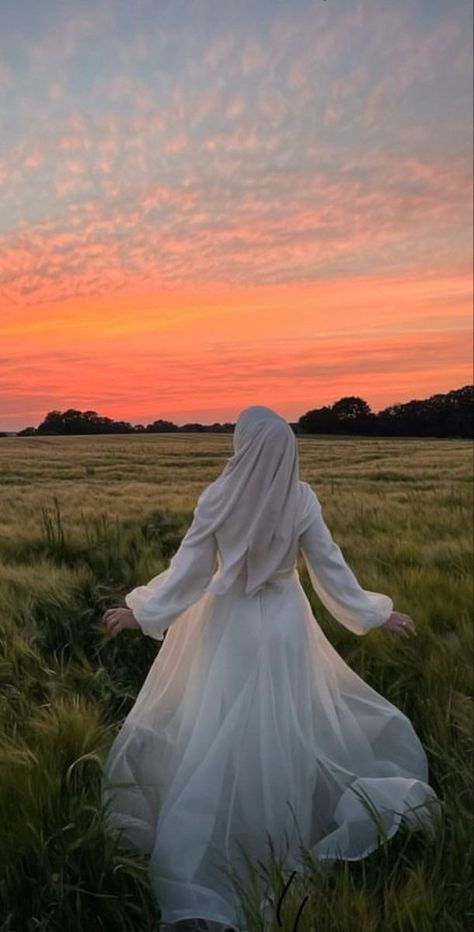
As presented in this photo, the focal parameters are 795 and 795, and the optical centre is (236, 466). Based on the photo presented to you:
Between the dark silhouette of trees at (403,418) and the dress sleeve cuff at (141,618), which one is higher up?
the dark silhouette of trees at (403,418)

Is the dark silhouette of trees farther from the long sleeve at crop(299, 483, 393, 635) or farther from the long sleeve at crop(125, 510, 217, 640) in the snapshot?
the long sleeve at crop(125, 510, 217, 640)

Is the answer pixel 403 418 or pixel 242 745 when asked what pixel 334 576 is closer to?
pixel 242 745

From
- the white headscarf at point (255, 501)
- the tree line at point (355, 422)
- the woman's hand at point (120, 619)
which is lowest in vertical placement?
the woman's hand at point (120, 619)

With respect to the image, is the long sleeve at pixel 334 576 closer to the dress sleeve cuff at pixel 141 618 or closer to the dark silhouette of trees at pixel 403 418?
the dress sleeve cuff at pixel 141 618

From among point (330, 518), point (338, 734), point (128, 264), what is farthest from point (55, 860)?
point (330, 518)

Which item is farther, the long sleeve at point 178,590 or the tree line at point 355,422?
the tree line at point 355,422

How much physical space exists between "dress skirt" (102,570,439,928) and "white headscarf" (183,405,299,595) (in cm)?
11

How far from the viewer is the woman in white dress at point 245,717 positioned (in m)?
2.13

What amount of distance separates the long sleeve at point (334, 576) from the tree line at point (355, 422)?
137cm

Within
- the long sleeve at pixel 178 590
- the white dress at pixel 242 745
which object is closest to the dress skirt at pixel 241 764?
the white dress at pixel 242 745

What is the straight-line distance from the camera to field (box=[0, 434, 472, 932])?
1941mm

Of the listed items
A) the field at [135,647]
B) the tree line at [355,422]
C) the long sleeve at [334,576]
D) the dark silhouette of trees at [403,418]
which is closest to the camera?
the field at [135,647]

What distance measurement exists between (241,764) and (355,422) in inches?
103

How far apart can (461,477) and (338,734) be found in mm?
3401
